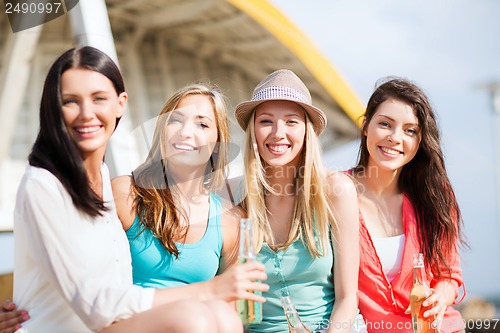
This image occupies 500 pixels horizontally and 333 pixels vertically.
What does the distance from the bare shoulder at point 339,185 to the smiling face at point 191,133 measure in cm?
45

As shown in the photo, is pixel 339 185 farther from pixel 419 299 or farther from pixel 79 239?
pixel 79 239

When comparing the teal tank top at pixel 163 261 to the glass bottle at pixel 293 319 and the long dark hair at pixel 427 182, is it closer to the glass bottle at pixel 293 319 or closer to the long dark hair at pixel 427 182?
the glass bottle at pixel 293 319

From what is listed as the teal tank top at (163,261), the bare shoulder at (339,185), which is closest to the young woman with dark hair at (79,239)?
the teal tank top at (163,261)

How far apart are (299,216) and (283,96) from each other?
43 centimetres

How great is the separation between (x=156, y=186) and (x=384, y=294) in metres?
0.94

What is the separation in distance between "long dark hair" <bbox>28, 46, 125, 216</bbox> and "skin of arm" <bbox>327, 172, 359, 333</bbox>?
0.94m

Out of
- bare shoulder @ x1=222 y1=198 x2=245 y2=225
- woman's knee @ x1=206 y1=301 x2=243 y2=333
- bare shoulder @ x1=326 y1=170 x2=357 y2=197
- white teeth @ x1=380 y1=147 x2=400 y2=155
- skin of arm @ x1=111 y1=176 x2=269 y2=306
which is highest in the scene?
white teeth @ x1=380 y1=147 x2=400 y2=155

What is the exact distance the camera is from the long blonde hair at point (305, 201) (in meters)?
2.35

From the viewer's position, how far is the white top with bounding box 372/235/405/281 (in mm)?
2506

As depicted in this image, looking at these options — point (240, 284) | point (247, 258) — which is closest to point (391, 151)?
point (247, 258)

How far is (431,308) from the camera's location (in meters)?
2.29

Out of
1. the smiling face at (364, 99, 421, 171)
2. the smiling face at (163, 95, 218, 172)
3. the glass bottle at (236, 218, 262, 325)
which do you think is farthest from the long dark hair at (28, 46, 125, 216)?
the smiling face at (364, 99, 421, 171)

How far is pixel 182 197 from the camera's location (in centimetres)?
229

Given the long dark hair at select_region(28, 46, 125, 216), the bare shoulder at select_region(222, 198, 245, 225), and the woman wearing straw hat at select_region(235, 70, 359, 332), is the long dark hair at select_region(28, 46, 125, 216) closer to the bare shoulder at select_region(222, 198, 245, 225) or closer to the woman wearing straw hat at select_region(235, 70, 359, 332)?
the bare shoulder at select_region(222, 198, 245, 225)
